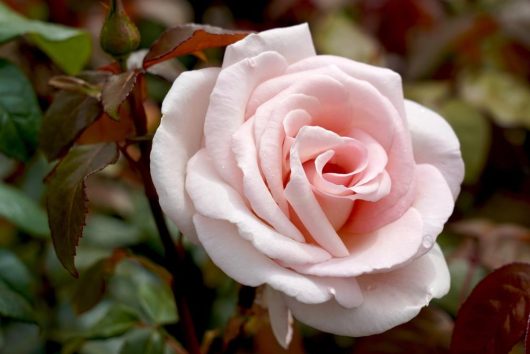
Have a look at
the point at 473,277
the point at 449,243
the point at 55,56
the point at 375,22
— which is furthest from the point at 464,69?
the point at 55,56

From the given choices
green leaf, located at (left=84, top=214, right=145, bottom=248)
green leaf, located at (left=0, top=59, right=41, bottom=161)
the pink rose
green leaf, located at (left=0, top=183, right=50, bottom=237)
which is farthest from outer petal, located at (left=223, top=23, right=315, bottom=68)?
green leaf, located at (left=84, top=214, right=145, bottom=248)

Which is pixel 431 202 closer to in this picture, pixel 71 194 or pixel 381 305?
pixel 381 305

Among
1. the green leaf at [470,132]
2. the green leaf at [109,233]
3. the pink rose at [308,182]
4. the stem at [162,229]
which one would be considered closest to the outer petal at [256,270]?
the pink rose at [308,182]

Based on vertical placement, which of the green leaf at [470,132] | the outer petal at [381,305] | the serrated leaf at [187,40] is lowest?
the green leaf at [470,132]

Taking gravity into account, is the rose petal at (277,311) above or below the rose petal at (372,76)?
below

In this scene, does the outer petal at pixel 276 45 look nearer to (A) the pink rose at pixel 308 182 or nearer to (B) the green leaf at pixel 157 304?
(A) the pink rose at pixel 308 182
